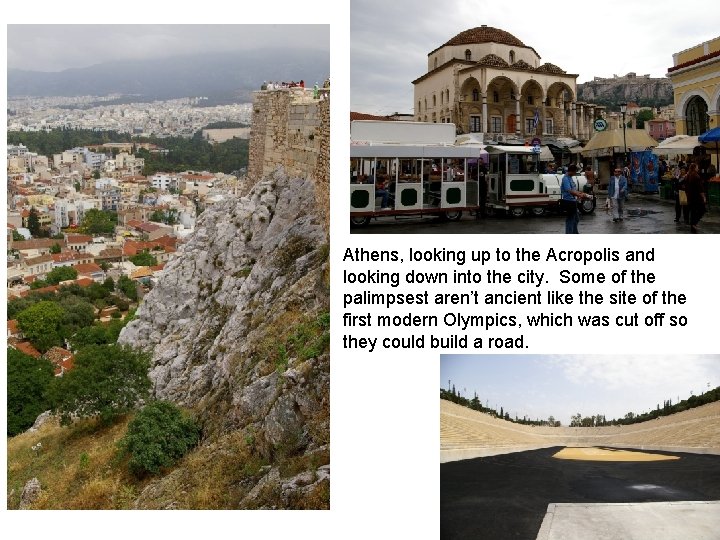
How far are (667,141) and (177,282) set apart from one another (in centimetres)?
1013

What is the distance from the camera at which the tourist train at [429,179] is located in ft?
23.4

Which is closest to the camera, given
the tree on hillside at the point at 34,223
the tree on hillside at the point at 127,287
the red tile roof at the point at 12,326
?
the red tile roof at the point at 12,326

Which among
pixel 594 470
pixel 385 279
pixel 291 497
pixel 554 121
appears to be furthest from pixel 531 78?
pixel 291 497

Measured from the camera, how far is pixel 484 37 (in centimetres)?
873

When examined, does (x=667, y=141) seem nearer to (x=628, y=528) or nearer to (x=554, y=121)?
(x=554, y=121)

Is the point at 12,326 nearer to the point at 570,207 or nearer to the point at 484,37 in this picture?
the point at 484,37

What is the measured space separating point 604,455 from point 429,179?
347 centimetres

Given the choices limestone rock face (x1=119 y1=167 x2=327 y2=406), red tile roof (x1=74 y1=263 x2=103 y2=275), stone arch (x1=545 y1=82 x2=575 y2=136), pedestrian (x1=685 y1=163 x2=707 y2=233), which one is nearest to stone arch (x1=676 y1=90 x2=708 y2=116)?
stone arch (x1=545 y1=82 x2=575 y2=136)

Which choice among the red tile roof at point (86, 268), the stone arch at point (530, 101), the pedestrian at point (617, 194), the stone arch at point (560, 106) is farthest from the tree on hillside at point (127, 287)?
the pedestrian at point (617, 194)

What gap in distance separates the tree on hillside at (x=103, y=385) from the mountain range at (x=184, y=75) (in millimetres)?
4837

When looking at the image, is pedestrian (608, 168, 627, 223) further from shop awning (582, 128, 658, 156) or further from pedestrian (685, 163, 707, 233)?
shop awning (582, 128, 658, 156)

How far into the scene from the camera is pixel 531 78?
10.0m

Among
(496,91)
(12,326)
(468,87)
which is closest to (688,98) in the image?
(496,91)

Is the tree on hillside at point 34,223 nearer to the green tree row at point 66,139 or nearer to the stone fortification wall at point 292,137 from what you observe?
the green tree row at point 66,139
